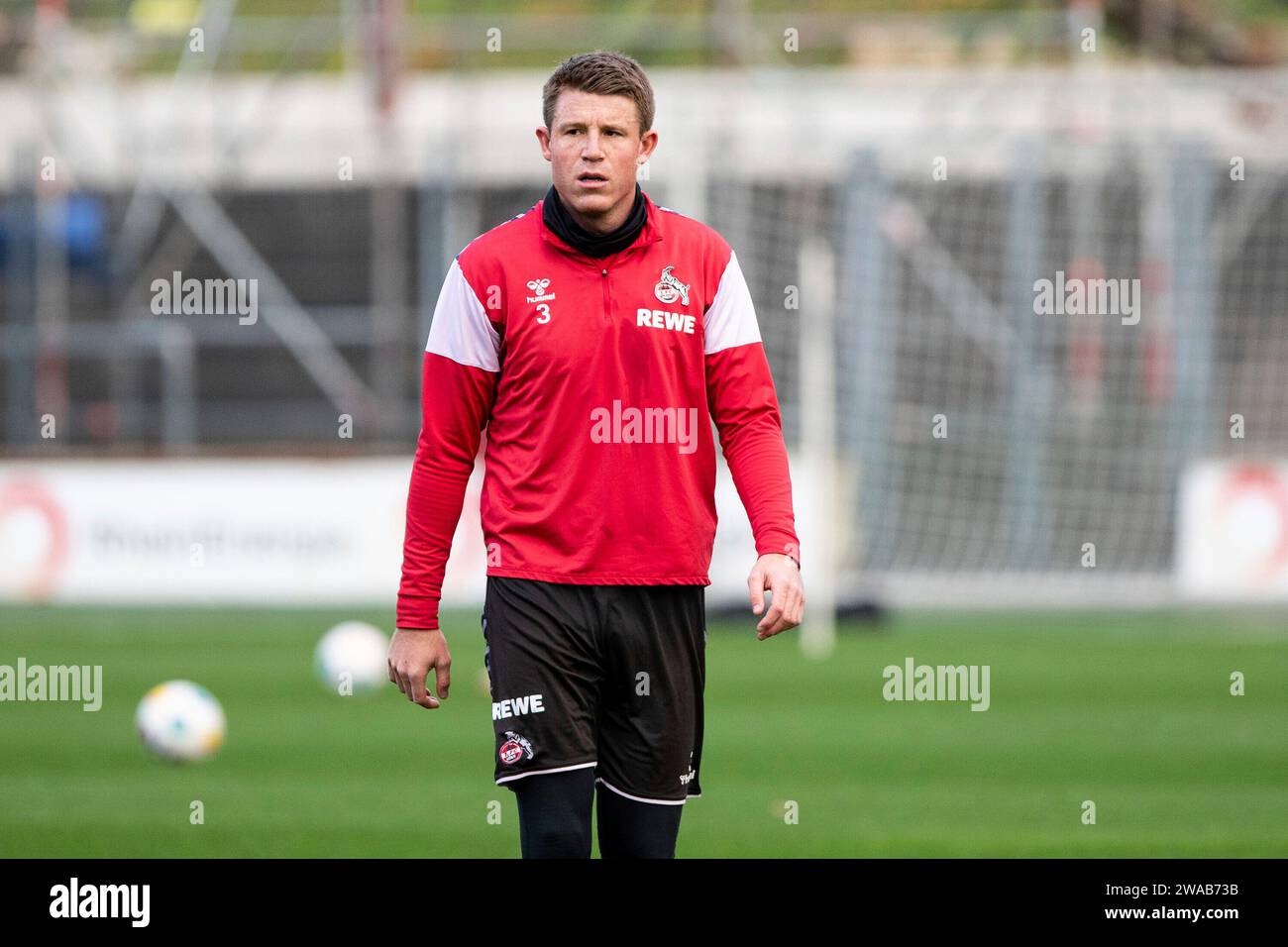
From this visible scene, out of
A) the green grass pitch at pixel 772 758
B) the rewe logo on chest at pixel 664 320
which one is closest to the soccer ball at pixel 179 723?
the green grass pitch at pixel 772 758

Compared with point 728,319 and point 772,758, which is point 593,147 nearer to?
point 728,319

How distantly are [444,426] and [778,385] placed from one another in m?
14.2

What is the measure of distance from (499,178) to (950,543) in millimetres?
6039

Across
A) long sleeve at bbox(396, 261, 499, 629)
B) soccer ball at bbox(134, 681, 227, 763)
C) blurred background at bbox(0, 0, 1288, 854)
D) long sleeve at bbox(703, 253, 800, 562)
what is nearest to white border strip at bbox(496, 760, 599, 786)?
long sleeve at bbox(396, 261, 499, 629)

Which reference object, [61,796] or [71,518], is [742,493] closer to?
[61,796]

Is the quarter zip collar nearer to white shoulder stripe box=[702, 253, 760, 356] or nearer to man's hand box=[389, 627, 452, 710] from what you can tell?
white shoulder stripe box=[702, 253, 760, 356]

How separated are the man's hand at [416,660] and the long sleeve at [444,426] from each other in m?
0.03

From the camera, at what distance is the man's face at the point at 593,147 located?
Result: 4.96 metres

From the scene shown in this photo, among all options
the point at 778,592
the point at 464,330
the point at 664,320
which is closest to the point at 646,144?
the point at 664,320

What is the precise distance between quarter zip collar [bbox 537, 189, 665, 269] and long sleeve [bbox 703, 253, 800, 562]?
0.72 feet

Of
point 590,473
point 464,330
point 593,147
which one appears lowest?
point 590,473

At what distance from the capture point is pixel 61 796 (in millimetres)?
8750

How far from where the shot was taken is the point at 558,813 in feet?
16.4

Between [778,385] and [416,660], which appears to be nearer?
[416,660]
